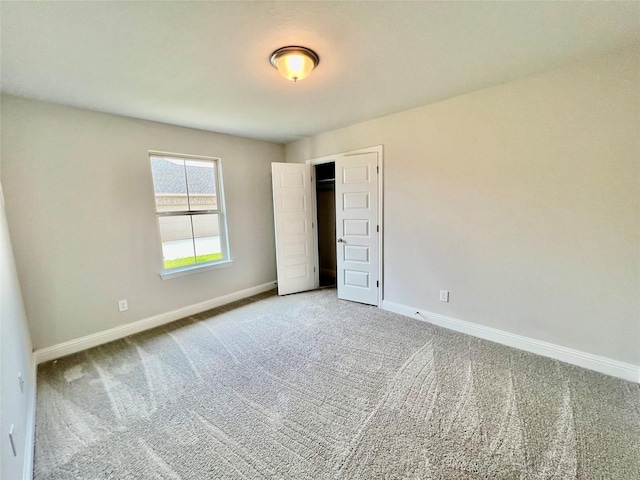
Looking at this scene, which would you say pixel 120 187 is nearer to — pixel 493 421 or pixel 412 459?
pixel 412 459

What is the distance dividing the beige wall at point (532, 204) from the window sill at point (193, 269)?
8.21 feet

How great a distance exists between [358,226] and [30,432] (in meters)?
3.35

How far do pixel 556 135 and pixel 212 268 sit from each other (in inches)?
158

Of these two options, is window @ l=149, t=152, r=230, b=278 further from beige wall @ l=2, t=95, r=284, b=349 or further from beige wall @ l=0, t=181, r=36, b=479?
beige wall @ l=0, t=181, r=36, b=479

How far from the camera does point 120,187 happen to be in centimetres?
283

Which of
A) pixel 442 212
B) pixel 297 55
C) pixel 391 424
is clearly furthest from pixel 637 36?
pixel 391 424

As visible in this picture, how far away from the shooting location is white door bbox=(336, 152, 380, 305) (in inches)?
133

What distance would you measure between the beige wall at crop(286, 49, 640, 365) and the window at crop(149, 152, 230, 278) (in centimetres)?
245

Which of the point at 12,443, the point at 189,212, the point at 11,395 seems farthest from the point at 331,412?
the point at 189,212

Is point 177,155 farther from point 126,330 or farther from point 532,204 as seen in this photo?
point 532,204

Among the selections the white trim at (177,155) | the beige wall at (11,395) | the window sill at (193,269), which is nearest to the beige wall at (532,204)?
the white trim at (177,155)

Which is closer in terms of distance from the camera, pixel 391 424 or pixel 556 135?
pixel 391 424

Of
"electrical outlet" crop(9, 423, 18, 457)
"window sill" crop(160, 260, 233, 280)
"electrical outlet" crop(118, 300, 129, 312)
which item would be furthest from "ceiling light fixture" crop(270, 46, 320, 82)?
"electrical outlet" crop(118, 300, 129, 312)

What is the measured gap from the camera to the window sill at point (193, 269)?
3.22m
